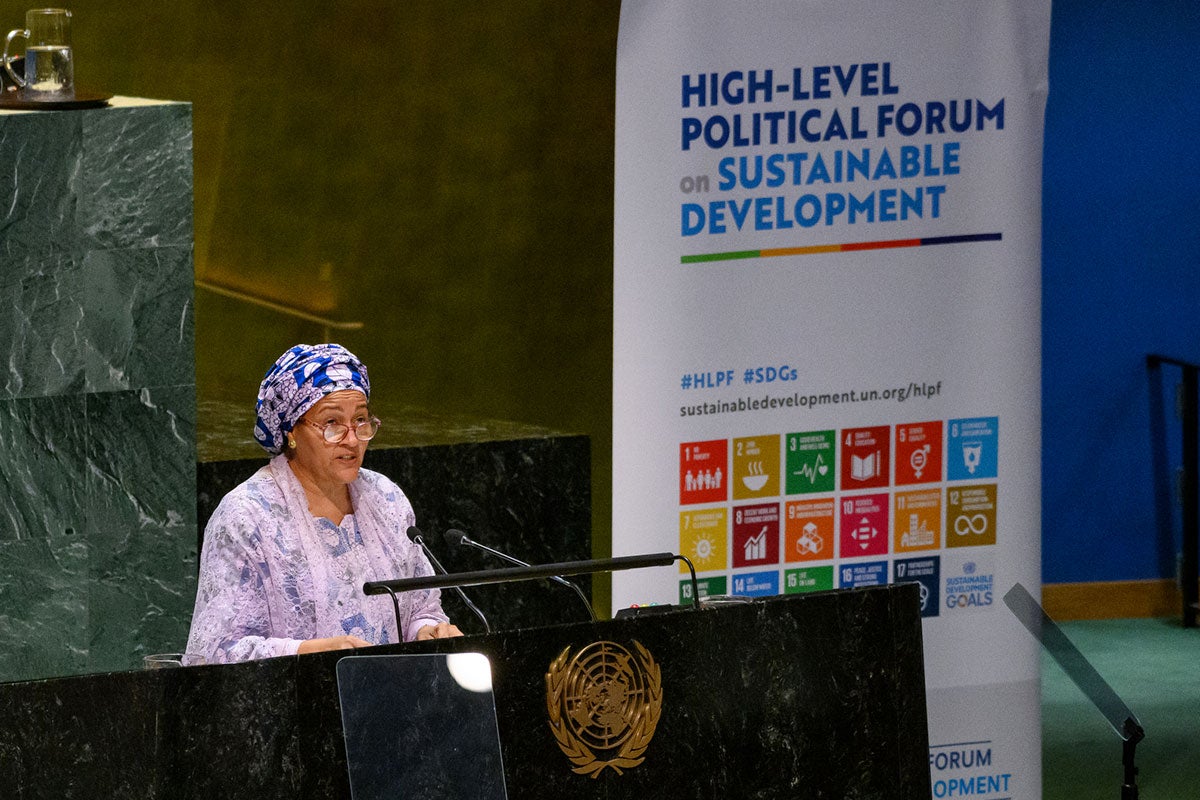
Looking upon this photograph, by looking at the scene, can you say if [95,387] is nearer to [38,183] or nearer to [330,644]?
[38,183]

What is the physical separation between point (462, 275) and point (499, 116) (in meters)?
0.51

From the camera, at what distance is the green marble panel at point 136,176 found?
3838 mm

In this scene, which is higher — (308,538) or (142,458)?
(142,458)

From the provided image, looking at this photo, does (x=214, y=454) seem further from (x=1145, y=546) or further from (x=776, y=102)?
(x=1145, y=546)

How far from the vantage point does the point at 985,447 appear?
4316 mm

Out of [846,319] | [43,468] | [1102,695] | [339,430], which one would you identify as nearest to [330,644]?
[339,430]

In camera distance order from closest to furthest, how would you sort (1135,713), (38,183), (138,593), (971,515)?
(38,183), (138,593), (971,515), (1135,713)

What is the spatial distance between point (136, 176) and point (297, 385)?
0.94 meters

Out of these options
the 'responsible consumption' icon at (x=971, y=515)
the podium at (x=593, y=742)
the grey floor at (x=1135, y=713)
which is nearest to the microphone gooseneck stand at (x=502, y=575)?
the podium at (x=593, y=742)

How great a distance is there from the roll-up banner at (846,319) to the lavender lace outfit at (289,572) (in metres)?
0.89

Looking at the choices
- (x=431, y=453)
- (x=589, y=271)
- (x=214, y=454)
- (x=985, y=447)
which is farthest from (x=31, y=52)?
(x=589, y=271)

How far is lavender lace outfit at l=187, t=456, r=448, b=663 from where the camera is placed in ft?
9.90

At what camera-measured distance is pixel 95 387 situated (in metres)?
3.92

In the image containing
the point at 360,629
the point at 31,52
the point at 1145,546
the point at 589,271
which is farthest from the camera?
the point at 1145,546
